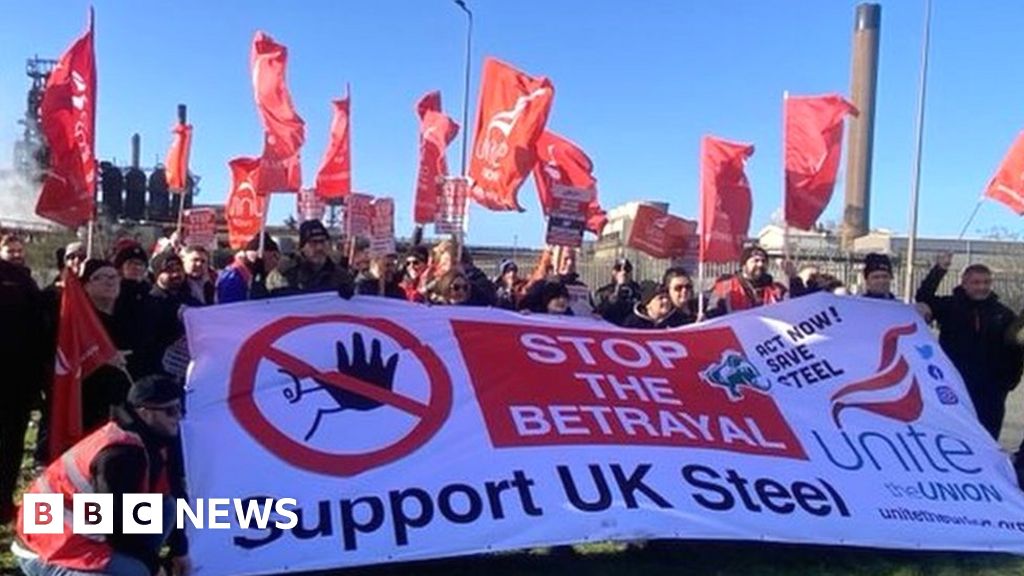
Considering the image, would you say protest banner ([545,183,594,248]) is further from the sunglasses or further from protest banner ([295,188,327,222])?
the sunglasses

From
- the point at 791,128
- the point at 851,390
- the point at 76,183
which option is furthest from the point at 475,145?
the point at 851,390

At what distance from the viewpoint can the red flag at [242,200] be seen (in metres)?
15.1

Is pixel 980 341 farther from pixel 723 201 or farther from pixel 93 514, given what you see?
pixel 93 514

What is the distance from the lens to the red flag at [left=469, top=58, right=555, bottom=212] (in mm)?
10859

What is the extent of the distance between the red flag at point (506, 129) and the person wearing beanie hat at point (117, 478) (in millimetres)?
6896

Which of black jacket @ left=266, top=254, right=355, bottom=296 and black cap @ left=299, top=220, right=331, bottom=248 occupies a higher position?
black cap @ left=299, top=220, right=331, bottom=248

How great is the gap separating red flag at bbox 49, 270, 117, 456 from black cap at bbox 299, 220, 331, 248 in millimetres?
1806

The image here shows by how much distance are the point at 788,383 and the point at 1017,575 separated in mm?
1663

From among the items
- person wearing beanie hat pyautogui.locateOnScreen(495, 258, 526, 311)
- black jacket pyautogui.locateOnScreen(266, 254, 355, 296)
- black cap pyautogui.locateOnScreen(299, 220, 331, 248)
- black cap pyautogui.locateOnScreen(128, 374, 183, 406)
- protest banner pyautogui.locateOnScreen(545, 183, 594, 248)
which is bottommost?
black cap pyautogui.locateOnScreen(128, 374, 183, 406)

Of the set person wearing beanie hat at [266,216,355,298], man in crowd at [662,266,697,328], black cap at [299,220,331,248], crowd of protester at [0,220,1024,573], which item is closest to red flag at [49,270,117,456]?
crowd of protester at [0,220,1024,573]

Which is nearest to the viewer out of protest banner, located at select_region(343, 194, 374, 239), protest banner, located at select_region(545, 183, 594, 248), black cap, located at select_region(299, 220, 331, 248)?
black cap, located at select_region(299, 220, 331, 248)

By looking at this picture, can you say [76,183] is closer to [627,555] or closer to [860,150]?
[627,555]

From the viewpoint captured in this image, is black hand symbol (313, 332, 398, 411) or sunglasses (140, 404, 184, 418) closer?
sunglasses (140, 404, 184, 418)

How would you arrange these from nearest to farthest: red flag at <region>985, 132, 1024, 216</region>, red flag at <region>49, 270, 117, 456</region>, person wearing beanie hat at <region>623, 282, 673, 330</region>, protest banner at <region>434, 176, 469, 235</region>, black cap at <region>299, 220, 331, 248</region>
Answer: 1. red flag at <region>49, 270, 117, 456</region>
2. black cap at <region>299, 220, 331, 248</region>
3. person wearing beanie hat at <region>623, 282, 673, 330</region>
4. red flag at <region>985, 132, 1024, 216</region>
5. protest banner at <region>434, 176, 469, 235</region>
